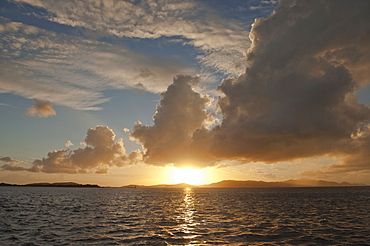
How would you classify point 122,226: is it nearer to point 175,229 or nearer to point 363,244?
point 175,229

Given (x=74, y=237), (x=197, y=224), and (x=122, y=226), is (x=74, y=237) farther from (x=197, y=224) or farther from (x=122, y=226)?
(x=197, y=224)

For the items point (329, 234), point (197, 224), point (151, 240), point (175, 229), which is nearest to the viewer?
point (151, 240)

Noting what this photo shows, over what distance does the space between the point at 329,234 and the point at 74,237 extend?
32223 millimetres

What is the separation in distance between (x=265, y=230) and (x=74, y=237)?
2488 centimetres

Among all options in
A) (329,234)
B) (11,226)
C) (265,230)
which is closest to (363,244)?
(329,234)

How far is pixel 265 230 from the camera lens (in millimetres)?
35750

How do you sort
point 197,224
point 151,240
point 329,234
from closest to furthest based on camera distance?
point 151,240
point 329,234
point 197,224

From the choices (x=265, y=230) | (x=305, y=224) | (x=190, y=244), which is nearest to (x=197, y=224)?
(x=265, y=230)

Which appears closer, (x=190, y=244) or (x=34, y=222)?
(x=190, y=244)

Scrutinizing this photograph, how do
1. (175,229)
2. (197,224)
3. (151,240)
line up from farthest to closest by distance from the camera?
(197,224)
(175,229)
(151,240)

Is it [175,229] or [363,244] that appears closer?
[363,244]

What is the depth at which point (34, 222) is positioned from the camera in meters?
43.1

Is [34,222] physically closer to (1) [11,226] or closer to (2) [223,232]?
(1) [11,226]

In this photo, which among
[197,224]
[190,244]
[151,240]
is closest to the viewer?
[190,244]
